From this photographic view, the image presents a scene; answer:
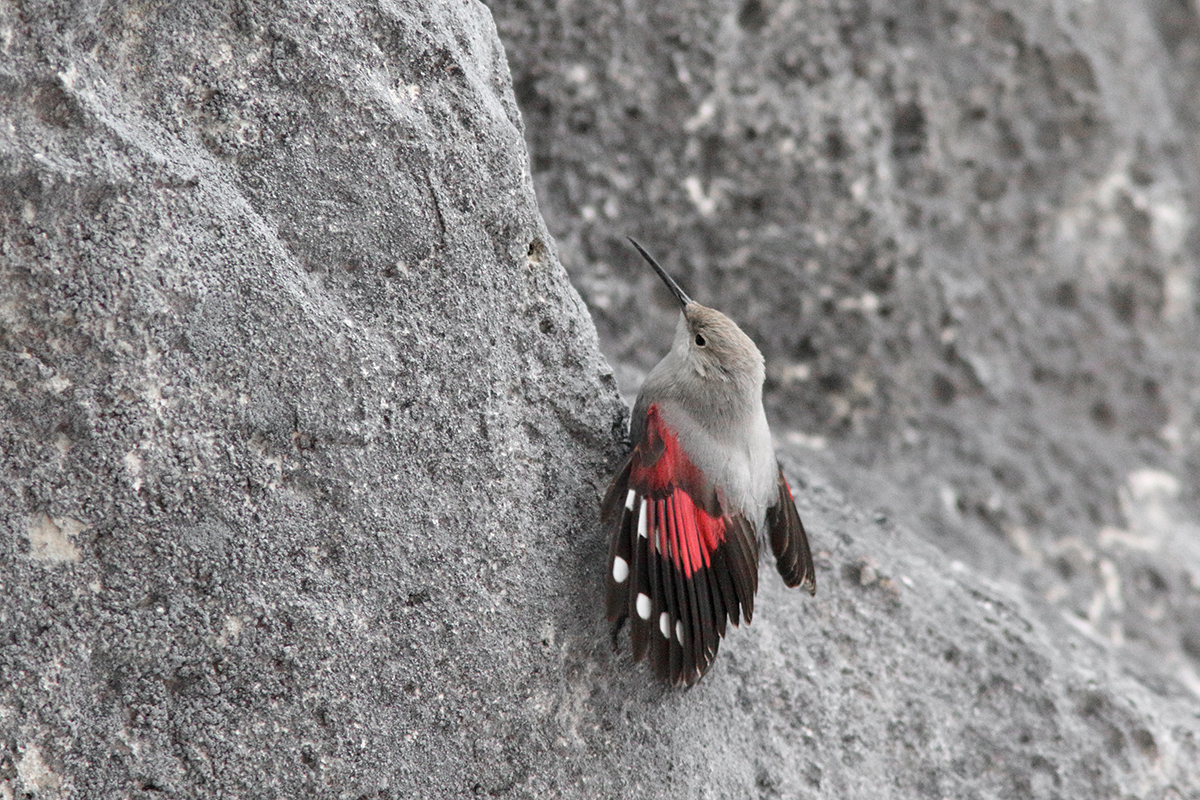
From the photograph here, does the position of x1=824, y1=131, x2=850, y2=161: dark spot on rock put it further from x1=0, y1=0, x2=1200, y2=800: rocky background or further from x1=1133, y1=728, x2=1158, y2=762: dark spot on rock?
x1=1133, y1=728, x2=1158, y2=762: dark spot on rock

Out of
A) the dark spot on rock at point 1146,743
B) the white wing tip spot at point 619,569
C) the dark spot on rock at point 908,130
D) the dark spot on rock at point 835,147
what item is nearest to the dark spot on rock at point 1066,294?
the dark spot on rock at point 908,130

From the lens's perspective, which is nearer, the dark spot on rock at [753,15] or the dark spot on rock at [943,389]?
the dark spot on rock at [753,15]

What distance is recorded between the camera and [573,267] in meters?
2.98

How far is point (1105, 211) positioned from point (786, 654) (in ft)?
7.86

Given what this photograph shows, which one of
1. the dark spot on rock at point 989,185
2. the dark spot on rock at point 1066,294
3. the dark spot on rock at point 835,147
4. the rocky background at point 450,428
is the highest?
the dark spot on rock at point 989,185

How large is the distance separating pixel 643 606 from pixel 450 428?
469mm

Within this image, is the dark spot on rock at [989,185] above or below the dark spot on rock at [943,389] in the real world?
above

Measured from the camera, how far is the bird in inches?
73.6

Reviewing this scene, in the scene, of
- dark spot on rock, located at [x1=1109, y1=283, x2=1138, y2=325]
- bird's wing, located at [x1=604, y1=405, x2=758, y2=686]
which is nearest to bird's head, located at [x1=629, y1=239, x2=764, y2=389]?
bird's wing, located at [x1=604, y1=405, x2=758, y2=686]

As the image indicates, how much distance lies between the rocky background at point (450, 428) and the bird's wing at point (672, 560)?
4.5 inches

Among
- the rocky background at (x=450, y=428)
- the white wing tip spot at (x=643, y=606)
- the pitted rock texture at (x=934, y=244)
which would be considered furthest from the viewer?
the pitted rock texture at (x=934, y=244)

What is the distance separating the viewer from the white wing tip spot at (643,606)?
1850 millimetres

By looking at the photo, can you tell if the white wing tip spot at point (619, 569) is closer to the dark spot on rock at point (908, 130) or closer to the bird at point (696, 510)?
the bird at point (696, 510)

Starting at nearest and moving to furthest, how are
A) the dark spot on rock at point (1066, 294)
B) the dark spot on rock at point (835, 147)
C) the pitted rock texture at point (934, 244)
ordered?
the pitted rock texture at point (934, 244), the dark spot on rock at point (835, 147), the dark spot on rock at point (1066, 294)
